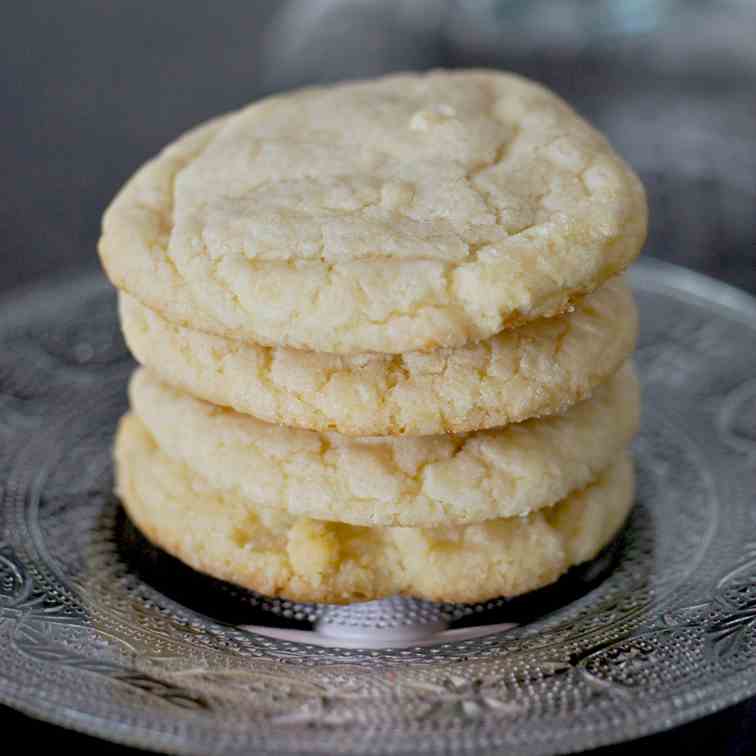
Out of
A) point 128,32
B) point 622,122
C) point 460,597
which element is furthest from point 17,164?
point 460,597

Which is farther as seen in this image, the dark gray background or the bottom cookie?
the dark gray background

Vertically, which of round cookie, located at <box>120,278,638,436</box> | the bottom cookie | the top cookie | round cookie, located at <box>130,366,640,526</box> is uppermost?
the top cookie

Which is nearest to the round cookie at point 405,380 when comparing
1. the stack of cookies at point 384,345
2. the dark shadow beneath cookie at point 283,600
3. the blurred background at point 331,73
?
the stack of cookies at point 384,345

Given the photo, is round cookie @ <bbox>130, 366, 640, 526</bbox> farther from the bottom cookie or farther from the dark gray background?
the dark gray background

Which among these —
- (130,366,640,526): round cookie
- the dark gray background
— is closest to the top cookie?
(130,366,640,526): round cookie

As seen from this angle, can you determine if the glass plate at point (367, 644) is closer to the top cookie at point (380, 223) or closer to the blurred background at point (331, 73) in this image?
the top cookie at point (380, 223)

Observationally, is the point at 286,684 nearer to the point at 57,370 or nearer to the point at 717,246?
the point at 57,370
